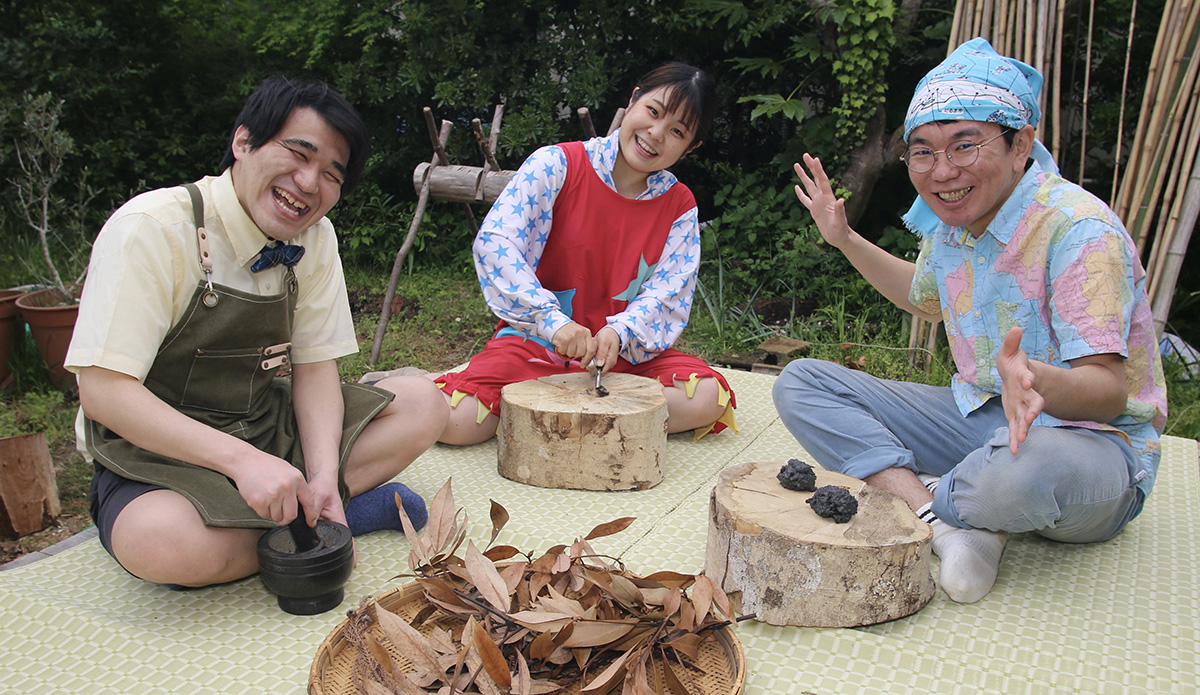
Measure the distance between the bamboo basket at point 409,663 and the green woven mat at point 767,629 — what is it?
123 millimetres

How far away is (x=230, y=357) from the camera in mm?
2025

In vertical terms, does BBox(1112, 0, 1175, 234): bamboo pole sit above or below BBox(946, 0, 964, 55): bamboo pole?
below

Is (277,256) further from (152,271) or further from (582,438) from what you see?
(582,438)

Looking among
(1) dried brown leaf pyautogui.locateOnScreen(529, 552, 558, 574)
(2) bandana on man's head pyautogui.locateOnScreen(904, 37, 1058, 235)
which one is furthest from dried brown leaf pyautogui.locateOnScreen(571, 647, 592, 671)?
(2) bandana on man's head pyautogui.locateOnScreen(904, 37, 1058, 235)

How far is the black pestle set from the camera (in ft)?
6.00

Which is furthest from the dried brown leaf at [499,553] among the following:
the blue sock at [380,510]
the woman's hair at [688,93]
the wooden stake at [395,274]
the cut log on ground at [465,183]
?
the cut log on ground at [465,183]

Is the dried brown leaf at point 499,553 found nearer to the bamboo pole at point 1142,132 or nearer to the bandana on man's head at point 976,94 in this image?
the bandana on man's head at point 976,94

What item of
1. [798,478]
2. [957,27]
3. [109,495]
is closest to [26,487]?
[109,495]

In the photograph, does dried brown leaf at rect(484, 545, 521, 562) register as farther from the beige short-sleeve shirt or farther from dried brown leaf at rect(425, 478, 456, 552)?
the beige short-sleeve shirt

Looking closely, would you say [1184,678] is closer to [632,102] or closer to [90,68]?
[632,102]

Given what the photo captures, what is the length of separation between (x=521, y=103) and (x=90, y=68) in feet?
10.3

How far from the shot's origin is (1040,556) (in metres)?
2.28

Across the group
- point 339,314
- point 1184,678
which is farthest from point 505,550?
point 1184,678

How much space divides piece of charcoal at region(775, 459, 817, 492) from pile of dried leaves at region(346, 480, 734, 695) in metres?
0.41
